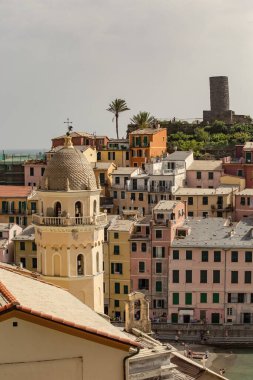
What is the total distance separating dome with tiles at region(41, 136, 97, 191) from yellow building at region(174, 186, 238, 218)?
52.9 m

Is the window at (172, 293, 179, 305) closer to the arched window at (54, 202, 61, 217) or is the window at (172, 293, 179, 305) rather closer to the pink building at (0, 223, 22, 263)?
the pink building at (0, 223, 22, 263)

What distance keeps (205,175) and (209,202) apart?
9053mm

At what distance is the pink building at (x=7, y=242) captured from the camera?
236ft

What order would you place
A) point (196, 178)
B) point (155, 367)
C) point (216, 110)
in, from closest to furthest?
point (155, 367) < point (196, 178) < point (216, 110)

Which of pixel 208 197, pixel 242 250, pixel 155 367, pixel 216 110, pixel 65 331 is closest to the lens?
pixel 65 331

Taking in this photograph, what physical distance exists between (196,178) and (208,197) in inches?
364

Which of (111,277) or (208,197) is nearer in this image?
(111,277)

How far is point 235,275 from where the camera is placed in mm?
66250

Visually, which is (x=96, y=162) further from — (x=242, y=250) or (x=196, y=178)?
(x=242, y=250)

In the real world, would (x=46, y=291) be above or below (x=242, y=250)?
above

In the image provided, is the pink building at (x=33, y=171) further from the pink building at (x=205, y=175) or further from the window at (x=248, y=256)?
the window at (x=248, y=256)

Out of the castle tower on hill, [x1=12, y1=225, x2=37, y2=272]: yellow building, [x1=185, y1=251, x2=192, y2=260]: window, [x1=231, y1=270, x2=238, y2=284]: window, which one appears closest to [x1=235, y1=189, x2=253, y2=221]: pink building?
[x1=231, y1=270, x2=238, y2=284]: window

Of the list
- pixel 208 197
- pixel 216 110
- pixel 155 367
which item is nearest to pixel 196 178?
pixel 208 197

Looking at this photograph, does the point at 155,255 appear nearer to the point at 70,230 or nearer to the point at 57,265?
the point at 57,265
